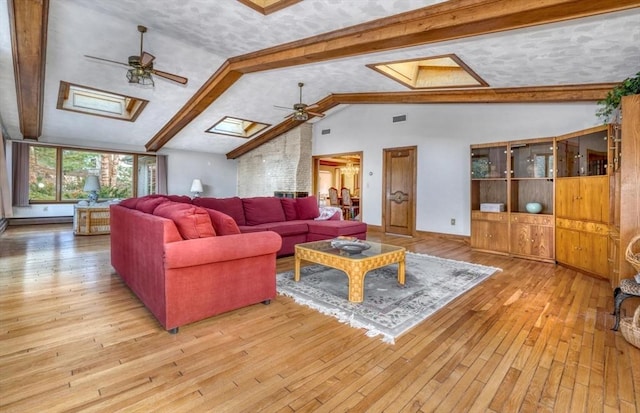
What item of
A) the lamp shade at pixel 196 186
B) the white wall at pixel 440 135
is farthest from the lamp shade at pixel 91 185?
the white wall at pixel 440 135

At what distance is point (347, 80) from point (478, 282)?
169 inches

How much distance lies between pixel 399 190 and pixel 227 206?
421 cm

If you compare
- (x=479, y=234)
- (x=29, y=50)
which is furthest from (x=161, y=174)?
(x=479, y=234)

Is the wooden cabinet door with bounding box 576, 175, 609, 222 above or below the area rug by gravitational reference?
above

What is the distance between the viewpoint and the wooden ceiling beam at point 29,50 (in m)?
3.46

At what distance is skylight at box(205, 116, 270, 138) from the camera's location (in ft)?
28.7

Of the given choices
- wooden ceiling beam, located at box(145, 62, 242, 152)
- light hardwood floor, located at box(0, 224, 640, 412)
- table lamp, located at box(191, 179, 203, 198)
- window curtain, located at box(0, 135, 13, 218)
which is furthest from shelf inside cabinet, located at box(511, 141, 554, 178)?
window curtain, located at box(0, 135, 13, 218)

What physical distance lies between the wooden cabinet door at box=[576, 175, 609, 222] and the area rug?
51.5 inches

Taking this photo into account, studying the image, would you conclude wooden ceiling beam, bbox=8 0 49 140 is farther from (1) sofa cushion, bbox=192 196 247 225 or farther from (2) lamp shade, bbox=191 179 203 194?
(2) lamp shade, bbox=191 179 203 194

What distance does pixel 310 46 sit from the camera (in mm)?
4086

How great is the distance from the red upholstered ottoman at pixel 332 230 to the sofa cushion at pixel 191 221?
2.56 metres

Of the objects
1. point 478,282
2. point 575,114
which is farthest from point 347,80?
point 478,282

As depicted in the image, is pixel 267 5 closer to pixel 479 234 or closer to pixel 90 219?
pixel 479 234

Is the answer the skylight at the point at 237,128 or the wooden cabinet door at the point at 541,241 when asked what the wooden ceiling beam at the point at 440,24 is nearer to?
the wooden cabinet door at the point at 541,241
